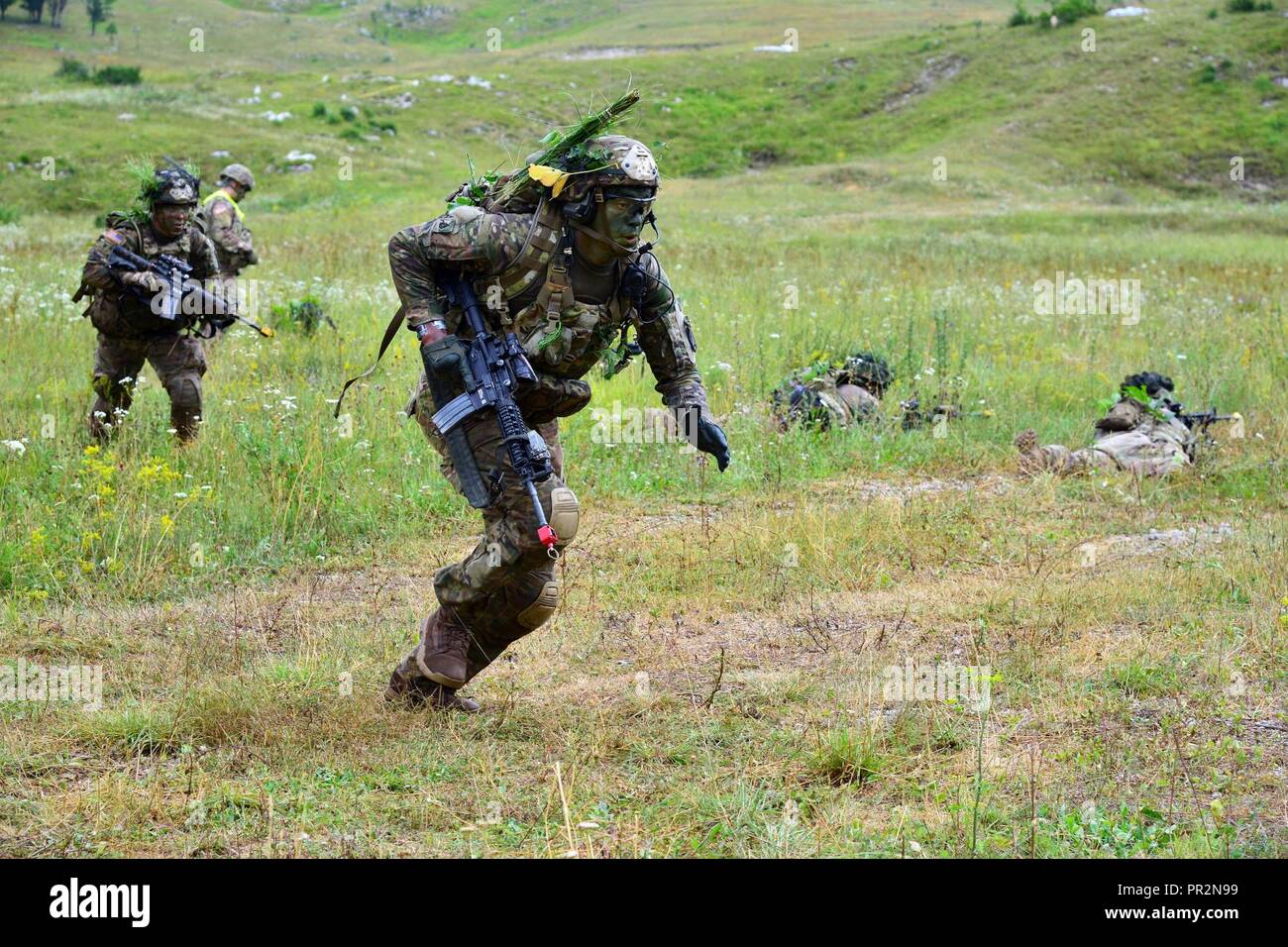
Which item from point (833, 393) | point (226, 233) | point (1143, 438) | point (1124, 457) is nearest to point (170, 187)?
point (226, 233)

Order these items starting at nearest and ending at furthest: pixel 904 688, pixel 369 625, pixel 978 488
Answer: pixel 904 688 < pixel 369 625 < pixel 978 488

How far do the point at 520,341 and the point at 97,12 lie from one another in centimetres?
6857

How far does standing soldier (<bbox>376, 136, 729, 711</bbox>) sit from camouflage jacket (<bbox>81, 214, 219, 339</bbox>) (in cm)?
425

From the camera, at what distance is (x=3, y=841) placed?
12.6 feet

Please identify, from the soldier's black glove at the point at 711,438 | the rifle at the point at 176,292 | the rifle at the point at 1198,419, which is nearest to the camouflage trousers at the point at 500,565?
the soldier's black glove at the point at 711,438

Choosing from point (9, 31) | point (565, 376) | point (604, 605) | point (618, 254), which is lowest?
point (604, 605)

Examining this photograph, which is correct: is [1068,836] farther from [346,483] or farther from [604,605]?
[346,483]

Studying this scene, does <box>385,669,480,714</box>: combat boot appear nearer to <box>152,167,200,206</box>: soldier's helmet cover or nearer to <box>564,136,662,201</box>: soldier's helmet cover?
<box>564,136,662,201</box>: soldier's helmet cover

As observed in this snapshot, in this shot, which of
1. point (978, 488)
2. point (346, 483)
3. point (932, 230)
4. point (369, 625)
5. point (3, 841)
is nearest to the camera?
point (3, 841)

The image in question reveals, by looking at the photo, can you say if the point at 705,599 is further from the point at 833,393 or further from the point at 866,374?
the point at 866,374

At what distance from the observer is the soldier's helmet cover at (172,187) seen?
841 cm

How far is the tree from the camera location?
6353 cm

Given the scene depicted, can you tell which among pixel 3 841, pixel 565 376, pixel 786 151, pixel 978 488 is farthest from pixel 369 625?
pixel 786 151
